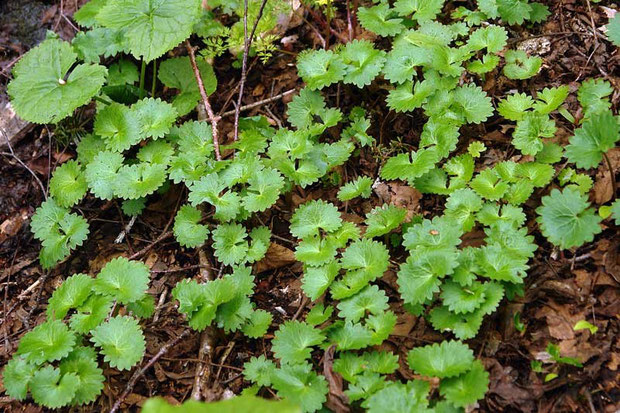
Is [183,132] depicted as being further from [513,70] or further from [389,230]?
[513,70]

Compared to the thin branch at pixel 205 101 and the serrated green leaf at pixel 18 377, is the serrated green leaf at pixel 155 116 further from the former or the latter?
the serrated green leaf at pixel 18 377

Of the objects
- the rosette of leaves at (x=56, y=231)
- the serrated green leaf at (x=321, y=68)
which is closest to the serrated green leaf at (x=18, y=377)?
the rosette of leaves at (x=56, y=231)

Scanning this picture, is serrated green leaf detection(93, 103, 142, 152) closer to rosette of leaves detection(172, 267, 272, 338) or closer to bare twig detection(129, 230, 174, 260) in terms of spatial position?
bare twig detection(129, 230, 174, 260)

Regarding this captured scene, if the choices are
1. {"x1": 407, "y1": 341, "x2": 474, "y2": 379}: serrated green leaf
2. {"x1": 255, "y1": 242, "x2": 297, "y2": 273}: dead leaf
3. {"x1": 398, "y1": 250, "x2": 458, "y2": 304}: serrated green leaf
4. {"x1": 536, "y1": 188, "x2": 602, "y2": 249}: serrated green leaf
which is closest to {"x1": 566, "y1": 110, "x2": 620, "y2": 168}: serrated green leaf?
{"x1": 536, "y1": 188, "x2": 602, "y2": 249}: serrated green leaf

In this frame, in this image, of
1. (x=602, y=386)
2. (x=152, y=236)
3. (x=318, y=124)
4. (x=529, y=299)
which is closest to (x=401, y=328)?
(x=529, y=299)

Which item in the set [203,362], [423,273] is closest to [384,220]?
[423,273]

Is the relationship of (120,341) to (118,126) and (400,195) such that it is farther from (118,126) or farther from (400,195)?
(400,195)
